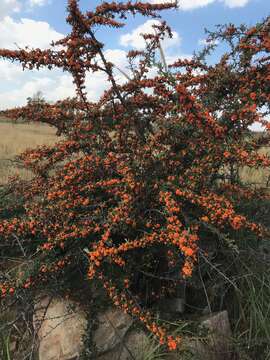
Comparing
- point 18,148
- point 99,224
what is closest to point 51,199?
point 99,224

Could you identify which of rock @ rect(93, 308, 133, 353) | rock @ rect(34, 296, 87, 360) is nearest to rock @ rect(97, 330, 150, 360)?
rock @ rect(93, 308, 133, 353)

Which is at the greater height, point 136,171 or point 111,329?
point 136,171

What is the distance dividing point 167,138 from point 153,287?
43.9 inches

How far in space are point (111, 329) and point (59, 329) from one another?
1.13 feet

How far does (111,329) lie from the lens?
9.55ft

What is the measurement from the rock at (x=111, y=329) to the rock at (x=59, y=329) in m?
0.11

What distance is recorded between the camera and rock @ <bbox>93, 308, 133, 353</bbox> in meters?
2.85

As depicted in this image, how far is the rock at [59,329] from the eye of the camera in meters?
2.83

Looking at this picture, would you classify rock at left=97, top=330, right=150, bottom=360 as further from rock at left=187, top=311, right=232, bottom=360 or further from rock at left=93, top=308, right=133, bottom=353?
rock at left=187, top=311, right=232, bottom=360

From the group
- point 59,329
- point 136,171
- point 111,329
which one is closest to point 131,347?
point 111,329

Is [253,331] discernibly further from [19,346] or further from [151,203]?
[19,346]

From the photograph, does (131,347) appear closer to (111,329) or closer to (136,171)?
(111,329)

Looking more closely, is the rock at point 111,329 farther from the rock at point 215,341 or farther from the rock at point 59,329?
the rock at point 215,341

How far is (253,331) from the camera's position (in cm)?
302
